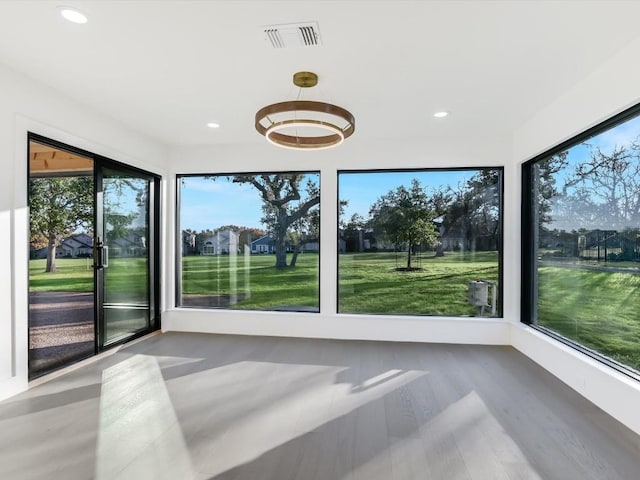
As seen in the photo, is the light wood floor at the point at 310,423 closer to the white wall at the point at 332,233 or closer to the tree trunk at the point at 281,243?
the white wall at the point at 332,233

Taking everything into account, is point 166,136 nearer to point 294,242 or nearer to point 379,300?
point 294,242

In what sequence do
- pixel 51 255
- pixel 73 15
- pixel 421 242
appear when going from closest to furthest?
pixel 73 15, pixel 51 255, pixel 421 242

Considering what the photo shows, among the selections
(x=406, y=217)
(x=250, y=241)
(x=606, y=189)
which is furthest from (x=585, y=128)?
(x=250, y=241)

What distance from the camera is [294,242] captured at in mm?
5156

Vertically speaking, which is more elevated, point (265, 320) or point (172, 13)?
point (172, 13)

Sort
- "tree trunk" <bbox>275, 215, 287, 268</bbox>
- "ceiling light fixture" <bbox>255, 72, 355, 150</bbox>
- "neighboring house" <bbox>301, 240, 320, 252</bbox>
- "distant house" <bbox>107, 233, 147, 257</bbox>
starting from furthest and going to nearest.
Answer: "tree trunk" <bbox>275, 215, 287, 268</bbox> < "neighboring house" <bbox>301, 240, 320, 252</bbox> < "distant house" <bbox>107, 233, 147, 257</bbox> < "ceiling light fixture" <bbox>255, 72, 355, 150</bbox>

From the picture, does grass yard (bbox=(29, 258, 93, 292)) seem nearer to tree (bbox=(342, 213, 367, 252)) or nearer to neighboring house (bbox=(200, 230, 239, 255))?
neighboring house (bbox=(200, 230, 239, 255))

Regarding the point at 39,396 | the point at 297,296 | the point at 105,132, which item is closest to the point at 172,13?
the point at 105,132

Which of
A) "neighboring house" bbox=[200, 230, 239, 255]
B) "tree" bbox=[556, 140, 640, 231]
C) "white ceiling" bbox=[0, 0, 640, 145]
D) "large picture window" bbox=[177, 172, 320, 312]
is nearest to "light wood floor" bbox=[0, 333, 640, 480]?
"large picture window" bbox=[177, 172, 320, 312]

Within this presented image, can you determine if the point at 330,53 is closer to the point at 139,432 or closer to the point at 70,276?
the point at 139,432

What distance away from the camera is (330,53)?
2.68m

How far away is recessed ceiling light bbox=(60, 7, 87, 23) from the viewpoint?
221 centimetres

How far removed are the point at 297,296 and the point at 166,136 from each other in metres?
2.85

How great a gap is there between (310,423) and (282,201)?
3.28 m
